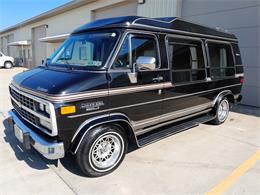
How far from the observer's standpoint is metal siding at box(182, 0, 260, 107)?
7918 millimetres

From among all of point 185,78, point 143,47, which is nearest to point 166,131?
point 185,78

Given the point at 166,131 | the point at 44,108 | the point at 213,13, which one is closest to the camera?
the point at 44,108

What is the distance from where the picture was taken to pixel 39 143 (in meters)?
3.01

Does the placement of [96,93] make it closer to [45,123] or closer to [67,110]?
[67,110]

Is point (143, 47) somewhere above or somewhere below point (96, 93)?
above

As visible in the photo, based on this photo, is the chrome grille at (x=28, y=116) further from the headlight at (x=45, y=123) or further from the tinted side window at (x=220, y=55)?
the tinted side window at (x=220, y=55)

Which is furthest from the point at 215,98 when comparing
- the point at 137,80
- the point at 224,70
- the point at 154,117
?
the point at 137,80

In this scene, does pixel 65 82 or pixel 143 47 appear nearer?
pixel 65 82

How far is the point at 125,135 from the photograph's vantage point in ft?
11.9

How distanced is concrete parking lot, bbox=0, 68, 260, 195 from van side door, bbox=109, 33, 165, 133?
759 mm

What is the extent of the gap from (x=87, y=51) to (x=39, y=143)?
1691 millimetres

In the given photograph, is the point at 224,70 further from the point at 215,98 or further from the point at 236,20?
the point at 236,20

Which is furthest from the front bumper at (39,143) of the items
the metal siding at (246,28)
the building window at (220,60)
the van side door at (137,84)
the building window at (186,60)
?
the metal siding at (246,28)

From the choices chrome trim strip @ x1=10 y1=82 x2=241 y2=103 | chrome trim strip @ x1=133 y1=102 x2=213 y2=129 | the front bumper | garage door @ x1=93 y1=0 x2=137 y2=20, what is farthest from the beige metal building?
the front bumper
